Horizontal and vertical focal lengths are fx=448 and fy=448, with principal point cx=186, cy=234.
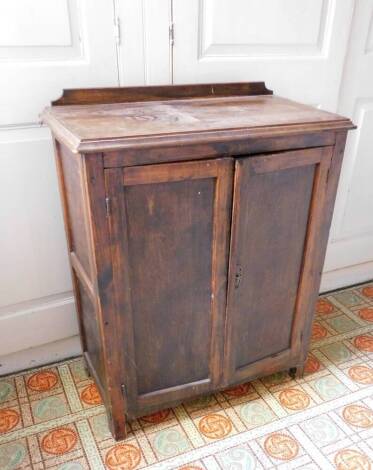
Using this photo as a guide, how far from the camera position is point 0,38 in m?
1.15

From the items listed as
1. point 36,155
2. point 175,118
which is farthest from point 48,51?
point 175,118

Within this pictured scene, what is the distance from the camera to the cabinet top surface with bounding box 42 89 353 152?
93cm

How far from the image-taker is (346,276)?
81.0 inches

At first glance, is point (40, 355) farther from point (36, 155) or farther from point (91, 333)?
point (36, 155)

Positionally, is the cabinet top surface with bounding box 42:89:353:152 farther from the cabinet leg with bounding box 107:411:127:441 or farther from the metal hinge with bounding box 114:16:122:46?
the cabinet leg with bounding box 107:411:127:441

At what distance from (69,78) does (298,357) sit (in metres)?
1.10

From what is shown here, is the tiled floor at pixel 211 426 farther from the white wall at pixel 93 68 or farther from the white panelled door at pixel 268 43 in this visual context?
the white panelled door at pixel 268 43

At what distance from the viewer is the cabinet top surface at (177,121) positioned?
Answer: 36.6 inches

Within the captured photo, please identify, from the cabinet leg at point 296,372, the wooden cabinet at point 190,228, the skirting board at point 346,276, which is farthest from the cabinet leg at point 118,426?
the skirting board at point 346,276

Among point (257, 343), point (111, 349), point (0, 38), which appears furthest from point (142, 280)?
point (0, 38)

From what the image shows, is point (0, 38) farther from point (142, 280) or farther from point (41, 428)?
point (41, 428)

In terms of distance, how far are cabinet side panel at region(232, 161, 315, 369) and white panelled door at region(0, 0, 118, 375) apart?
1.85ft

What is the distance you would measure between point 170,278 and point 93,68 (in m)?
0.63

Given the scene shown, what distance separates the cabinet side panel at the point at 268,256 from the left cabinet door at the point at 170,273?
0.06m
